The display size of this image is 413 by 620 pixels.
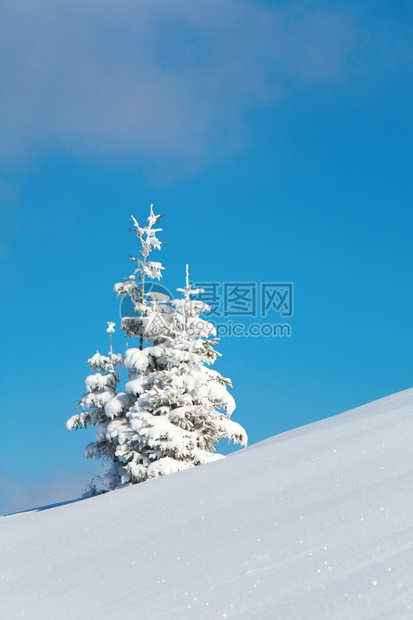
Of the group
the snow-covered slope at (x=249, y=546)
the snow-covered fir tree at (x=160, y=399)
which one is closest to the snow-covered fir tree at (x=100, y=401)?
the snow-covered fir tree at (x=160, y=399)

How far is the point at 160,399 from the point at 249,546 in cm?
1266

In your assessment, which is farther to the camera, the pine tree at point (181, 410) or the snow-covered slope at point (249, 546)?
the pine tree at point (181, 410)

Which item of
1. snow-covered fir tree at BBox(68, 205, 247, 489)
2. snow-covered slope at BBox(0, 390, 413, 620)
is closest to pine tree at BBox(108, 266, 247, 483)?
snow-covered fir tree at BBox(68, 205, 247, 489)

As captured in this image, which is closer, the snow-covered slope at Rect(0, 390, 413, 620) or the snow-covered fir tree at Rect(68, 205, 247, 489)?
the snow-covered slope at Rect(0, 390, 413, 620)

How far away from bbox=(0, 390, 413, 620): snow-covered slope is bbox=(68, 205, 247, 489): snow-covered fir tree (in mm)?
9840

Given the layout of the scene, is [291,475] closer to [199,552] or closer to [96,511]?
[199,552]

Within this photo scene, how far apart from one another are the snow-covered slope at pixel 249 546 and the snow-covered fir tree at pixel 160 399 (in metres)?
9.84

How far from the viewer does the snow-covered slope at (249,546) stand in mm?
2383

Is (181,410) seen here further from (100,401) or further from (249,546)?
(249,546)

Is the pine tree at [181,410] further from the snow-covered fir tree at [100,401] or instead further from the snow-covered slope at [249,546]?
the snow-covered slope at [249,546]

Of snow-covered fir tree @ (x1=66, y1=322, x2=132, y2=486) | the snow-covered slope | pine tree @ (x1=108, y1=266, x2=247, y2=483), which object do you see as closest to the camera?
the snow-covered slope

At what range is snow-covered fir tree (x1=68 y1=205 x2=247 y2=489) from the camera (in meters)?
15.0

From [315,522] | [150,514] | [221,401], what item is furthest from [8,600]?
[221,401]

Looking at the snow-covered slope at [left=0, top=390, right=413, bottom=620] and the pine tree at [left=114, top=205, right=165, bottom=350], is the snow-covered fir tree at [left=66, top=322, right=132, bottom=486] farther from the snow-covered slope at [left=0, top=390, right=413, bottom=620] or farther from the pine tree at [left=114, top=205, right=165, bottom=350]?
the snow-covered slope at [left=0, top=390, right=413, bottom=620]
